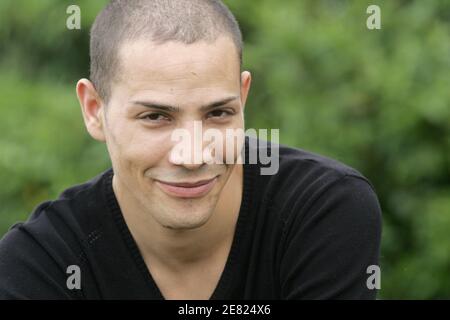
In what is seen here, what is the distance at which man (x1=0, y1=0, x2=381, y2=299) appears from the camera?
9.91 ft

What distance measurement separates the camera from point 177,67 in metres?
2.97

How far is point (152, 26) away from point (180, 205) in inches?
21.7

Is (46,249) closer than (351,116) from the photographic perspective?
Yes

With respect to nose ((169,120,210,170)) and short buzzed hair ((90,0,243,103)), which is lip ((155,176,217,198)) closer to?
nose ((169,120,210,170))

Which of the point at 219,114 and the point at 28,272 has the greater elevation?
the point at 219,114

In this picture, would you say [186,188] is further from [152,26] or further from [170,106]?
[152,26]

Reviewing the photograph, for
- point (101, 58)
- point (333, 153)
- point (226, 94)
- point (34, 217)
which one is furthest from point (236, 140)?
point (333, 153)

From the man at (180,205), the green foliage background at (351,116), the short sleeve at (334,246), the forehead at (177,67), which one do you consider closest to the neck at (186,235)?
the man at (180,205)

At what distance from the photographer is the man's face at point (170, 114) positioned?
2980 mm

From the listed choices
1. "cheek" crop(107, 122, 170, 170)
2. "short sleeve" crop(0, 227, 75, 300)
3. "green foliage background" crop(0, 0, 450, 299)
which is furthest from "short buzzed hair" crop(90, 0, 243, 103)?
"green foliage background" crop(0, 0, 450, 299)

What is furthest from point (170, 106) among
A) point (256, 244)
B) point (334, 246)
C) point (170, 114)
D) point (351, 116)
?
point (351, 116)

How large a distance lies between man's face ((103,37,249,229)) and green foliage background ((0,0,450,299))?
1687mm

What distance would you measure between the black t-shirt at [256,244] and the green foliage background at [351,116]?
137 centimetres
